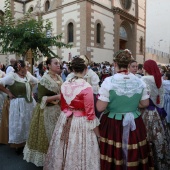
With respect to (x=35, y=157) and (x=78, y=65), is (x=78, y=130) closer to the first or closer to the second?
(x=78, y=65)

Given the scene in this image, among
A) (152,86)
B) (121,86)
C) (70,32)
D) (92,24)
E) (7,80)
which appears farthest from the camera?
(70,32)

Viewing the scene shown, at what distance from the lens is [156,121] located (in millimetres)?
3381

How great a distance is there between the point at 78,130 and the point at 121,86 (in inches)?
29.2

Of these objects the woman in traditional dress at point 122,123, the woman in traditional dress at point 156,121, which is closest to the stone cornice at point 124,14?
the woman in traditional dress at point 156,121

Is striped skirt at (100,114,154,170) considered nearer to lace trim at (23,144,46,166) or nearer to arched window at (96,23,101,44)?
lace trim at (23,144,46,166)

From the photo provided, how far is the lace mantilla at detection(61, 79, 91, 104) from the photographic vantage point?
268cm

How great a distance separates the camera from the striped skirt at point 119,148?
2539 millimetres

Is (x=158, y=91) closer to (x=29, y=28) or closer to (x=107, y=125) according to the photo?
(x=107, y=125)

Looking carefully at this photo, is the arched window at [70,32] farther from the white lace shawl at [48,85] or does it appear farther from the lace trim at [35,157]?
the lace trim at [35,157]


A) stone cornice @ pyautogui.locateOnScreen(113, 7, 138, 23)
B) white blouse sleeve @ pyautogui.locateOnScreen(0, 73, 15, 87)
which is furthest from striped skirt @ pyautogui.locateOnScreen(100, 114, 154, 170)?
stone cornice @ pyautogui.locateOnScreen(113, 7, 138, 23)

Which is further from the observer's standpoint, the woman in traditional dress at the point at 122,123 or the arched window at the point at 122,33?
the arched window at the point at 122,33

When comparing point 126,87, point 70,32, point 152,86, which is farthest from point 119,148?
point 70,32

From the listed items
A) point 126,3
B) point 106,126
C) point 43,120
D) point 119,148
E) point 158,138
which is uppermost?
point 126,3

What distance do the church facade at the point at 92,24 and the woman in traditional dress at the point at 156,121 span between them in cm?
1164
